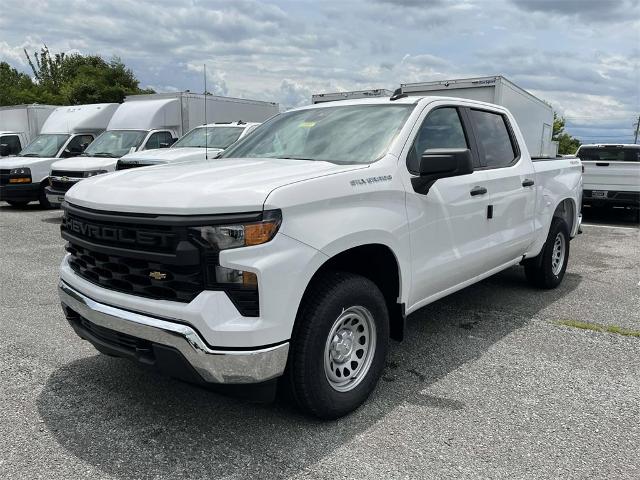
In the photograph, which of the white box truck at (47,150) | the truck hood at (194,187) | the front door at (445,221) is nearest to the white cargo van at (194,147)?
the white box truck at (47,150)

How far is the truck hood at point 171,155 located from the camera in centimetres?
1039

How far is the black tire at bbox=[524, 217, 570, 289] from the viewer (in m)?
6.04

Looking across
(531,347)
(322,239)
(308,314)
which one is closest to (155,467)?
(308,314)

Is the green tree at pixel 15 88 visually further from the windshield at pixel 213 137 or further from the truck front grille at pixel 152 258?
the truck front grille at pixel 152 258

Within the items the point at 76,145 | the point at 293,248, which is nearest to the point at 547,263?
the point at 293,248

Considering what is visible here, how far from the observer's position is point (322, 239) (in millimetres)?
3006

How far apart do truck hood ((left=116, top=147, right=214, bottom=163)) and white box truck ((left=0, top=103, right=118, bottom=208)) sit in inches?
147

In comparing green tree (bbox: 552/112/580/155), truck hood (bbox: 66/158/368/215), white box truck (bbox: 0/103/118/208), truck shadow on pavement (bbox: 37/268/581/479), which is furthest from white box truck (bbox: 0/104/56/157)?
green tree (bbox: 552/112/580/155)

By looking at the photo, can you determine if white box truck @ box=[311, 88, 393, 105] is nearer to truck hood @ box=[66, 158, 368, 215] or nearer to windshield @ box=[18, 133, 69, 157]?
windshield @ box=[18, 133, 69, 157]

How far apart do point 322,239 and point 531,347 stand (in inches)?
97.0

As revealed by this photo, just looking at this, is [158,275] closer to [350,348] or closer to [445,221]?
[350,348]

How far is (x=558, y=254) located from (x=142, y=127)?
10.7m

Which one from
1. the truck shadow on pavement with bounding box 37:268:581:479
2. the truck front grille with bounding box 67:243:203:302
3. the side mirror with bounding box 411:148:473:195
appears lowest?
the truck shadow on pavement with bounding box 37:268:581:479

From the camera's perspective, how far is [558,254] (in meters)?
6.42
